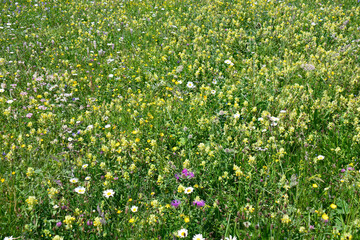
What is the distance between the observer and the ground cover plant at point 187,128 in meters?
2.69

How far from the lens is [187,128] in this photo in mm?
3848

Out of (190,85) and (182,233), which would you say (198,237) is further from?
(190,85)

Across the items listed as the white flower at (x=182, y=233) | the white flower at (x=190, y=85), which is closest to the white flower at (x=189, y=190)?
the white flower at (x=182, y=233)

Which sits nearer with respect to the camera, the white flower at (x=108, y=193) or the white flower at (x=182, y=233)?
the white flower at (x=182, y=233)

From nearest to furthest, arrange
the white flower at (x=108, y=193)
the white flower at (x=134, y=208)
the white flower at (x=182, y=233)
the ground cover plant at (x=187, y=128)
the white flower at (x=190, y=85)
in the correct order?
the white flower at (x=182, y=233) → the ground cover plant at (x=187, y=128) → the white flower at (x=134, y=208) → the white flower at (x=108, y=193) → the white flower at (x=190, y=85)

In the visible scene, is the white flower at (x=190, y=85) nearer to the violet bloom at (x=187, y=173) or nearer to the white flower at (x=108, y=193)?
the violet bloom at (x=187, y=173)

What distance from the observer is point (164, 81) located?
16.4 ft

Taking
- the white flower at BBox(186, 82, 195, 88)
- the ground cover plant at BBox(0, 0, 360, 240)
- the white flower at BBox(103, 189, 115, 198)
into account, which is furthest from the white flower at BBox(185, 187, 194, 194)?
the white flower at BBox(186, 82, 195, 88)

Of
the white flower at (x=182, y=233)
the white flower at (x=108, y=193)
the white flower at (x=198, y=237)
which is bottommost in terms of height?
the white flower at (x=108, y=193)

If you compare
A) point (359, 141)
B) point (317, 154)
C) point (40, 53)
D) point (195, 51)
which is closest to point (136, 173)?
point (317, 154)

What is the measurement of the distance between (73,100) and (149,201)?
2.60 metres

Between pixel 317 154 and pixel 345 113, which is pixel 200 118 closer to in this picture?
pixel 317 154

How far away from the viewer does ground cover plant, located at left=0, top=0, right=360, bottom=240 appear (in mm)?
2688

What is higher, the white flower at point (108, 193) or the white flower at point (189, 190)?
the white flower at point (189, 190)
